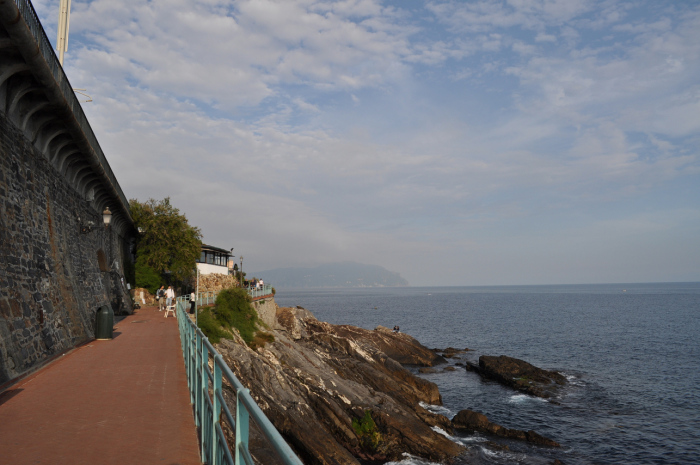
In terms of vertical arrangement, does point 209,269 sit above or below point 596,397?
above

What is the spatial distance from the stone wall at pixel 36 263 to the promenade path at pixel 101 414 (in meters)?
0.93

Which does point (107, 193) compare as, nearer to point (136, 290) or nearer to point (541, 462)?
point (136, 290)

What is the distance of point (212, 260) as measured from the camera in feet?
184

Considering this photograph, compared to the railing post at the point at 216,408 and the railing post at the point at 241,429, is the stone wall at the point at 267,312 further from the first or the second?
the railing post at the point at 241,429

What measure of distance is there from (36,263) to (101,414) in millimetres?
8509

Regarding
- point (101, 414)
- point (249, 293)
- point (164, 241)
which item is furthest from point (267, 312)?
point (101, 414)

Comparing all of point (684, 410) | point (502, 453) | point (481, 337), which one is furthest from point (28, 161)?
point (481, 337)

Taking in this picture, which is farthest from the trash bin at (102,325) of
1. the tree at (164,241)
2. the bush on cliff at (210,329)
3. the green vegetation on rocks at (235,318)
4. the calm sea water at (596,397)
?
the tree at (164,241)

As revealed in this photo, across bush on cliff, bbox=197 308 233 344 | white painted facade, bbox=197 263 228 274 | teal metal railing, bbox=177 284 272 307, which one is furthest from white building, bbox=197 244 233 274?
bush on cliff, bbox=197 308 233 344

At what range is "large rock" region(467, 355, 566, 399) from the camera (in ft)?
97.4

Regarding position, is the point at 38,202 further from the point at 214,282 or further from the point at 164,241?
the point at 214,282

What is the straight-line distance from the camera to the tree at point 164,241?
39188 mm

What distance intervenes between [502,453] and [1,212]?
2015 centimetres

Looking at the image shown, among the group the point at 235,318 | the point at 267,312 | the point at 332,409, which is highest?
the point at 235,318
